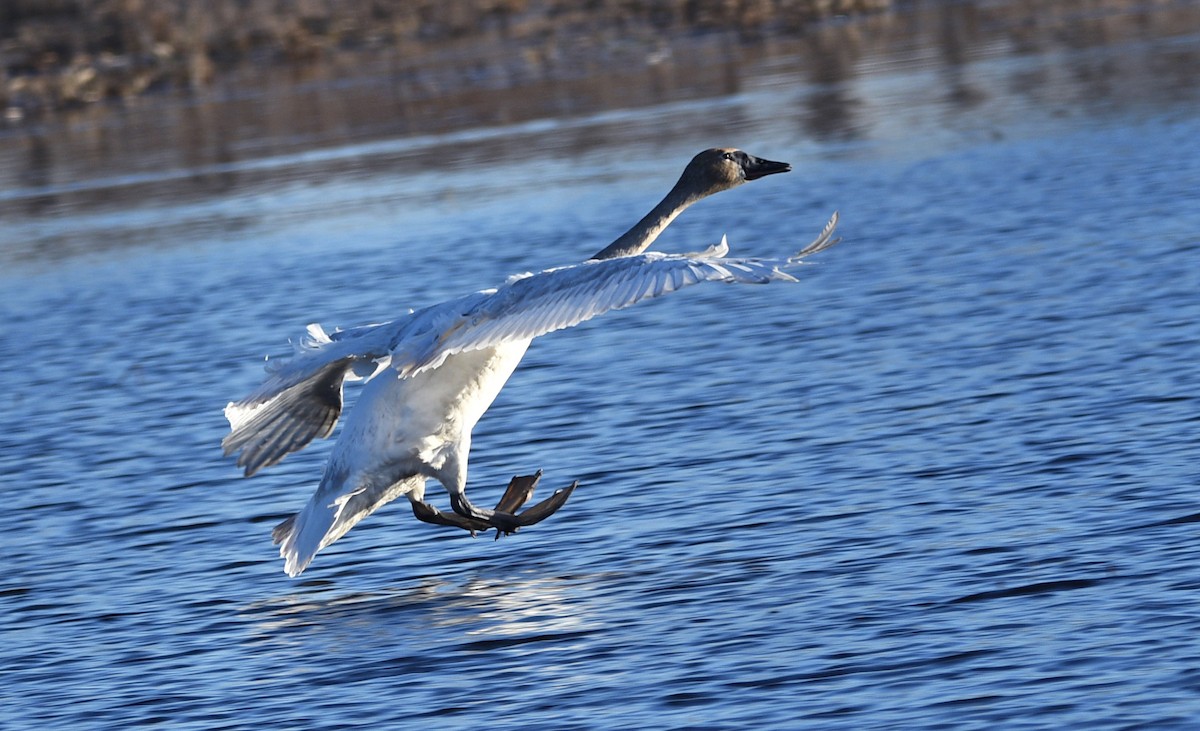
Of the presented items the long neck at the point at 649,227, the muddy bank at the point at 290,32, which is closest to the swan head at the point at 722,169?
the long neck at the point at 649,227

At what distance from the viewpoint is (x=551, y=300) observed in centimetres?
744

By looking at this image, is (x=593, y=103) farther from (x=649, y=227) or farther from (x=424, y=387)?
(x=424, y=387)

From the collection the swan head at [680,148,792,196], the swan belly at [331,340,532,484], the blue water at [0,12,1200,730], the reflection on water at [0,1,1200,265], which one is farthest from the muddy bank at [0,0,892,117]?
the swan belly at [331,340,532,484]

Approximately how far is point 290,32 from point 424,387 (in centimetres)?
2738

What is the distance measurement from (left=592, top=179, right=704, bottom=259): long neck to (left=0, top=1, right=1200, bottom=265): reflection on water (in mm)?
10831

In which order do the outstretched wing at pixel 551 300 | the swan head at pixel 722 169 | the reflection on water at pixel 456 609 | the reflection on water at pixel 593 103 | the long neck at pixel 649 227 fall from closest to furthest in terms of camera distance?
the outstretched wing at pixel 551 300 → the reflection on water at pixel 456 609 → the long neck at pixel 649 227 → the swan head at pixel 722 169 → the reflection on water at pixel 593 103

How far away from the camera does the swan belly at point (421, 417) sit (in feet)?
26.1

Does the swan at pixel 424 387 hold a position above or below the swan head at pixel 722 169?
below

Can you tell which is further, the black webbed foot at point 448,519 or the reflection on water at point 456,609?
the black webbed foot at point 448,519

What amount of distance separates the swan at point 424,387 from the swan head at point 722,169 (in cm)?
42

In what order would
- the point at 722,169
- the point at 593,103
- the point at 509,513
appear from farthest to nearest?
the point at 593,103
the point at 722,169
the point at 509,513

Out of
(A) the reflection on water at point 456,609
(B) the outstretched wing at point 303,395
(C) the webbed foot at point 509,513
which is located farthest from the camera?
(C) the webbed foot at point 509,513

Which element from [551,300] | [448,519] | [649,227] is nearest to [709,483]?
[649,227]

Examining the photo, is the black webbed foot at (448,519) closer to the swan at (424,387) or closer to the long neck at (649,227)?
the swan at (424,387)
